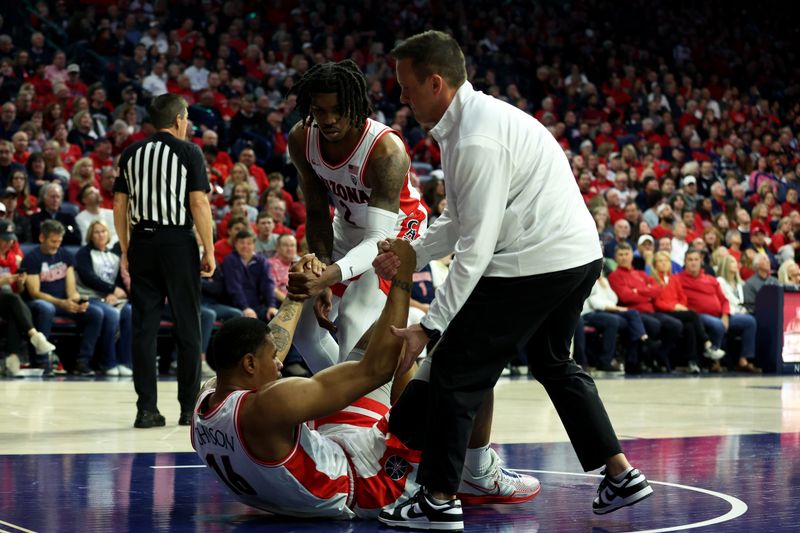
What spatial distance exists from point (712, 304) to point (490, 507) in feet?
29.7

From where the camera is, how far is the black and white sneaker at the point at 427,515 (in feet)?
10.8

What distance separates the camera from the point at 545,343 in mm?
3588

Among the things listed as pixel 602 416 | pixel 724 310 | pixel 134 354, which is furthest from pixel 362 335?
pixel 724 310

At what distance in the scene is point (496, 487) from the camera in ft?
12.5

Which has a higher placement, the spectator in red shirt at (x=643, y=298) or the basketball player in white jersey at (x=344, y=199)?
the basketball player in white jersey at (x=344, y=199)

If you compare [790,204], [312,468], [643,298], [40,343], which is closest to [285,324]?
[312,468]

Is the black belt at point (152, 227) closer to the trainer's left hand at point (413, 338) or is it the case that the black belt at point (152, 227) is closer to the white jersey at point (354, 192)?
the white jersey at point (354, 192)

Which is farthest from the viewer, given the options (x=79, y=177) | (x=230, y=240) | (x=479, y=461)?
(x=79, y=177)

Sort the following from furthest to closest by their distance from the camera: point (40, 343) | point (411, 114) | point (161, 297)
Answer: point (411, 114)
point (40, 343)
point (161, 297)

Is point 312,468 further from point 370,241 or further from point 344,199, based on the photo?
point 344,199

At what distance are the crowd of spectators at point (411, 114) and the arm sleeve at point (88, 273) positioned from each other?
0.10m

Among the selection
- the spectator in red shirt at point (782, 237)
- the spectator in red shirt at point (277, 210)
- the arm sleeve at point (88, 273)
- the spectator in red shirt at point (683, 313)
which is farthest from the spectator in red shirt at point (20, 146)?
the spectator in red shirt at point (782, 237)

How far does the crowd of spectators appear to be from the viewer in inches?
418

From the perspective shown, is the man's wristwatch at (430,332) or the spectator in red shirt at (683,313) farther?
the spectator in red shirt at (683,313)
